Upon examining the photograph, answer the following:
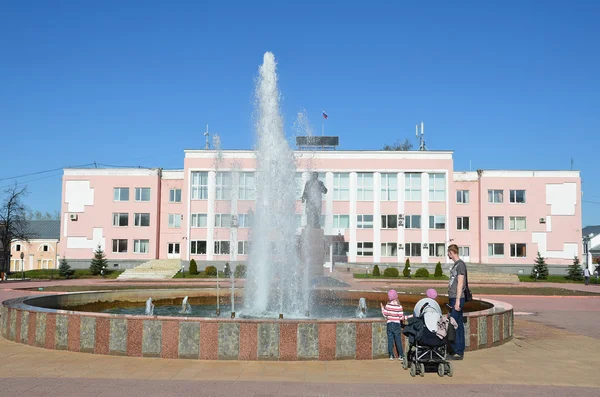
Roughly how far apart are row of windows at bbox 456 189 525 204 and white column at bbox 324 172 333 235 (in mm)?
12315

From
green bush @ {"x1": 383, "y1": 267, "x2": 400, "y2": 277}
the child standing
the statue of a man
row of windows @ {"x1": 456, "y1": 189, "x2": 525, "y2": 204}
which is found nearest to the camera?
the child standing

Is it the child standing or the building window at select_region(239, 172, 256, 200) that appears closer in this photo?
the child standing

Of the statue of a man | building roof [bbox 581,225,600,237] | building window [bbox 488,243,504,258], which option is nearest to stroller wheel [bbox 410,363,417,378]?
the statue of a man

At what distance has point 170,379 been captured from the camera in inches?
326

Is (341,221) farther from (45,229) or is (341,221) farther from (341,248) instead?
(45,229)

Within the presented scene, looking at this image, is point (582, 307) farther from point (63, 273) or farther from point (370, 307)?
point (63, 273)

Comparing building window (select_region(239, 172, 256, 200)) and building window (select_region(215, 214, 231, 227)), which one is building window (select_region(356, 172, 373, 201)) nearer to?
building window (select_region(239, 172, 256, 200))

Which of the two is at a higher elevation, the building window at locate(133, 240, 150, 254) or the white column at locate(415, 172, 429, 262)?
the white column at locate(415, 172, 429, 262)

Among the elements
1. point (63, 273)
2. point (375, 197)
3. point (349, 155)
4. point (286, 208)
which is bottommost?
point (63, 273)

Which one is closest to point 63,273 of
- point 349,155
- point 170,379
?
point 349,155

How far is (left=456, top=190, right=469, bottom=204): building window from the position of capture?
181 ft

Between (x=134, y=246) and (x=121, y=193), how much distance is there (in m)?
5.48

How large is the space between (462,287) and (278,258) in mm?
8146

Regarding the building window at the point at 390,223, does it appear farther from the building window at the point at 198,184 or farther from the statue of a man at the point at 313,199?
the statue of a man at the point at 313,199
